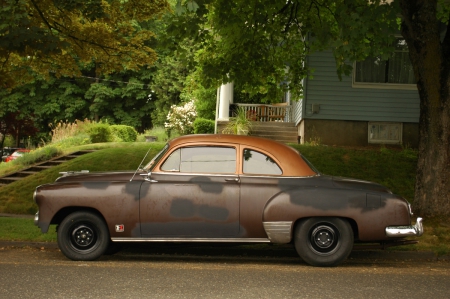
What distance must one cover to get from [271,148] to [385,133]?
1409 centimetres

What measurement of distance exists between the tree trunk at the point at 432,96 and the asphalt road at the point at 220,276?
107 inches

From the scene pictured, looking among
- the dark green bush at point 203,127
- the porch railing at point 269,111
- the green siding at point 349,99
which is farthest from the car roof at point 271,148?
the dark green bush at point 203,127

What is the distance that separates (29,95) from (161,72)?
12.1 metres

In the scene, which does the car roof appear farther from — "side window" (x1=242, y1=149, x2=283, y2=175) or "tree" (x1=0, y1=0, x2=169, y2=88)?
"tree" (x1=0, y1=0, x2=169, y2=88)

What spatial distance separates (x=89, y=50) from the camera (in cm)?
1784

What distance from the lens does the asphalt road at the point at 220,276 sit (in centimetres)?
661

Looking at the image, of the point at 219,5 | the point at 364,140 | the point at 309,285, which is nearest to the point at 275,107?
the point at 364,140

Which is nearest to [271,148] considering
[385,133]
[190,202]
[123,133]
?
[190,202]

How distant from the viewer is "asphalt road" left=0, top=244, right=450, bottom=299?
21.7ft

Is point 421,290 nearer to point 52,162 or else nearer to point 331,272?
point 331,272

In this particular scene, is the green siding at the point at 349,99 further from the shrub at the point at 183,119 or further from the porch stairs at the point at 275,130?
the shrub at the point at 183,119

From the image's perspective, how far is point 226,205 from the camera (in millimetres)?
→ 8516

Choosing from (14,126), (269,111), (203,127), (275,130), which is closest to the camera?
(275,130)

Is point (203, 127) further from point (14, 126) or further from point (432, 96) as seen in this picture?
point (432, 96)
